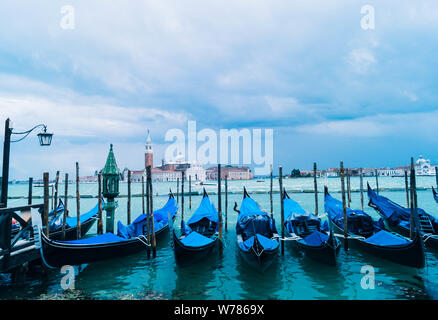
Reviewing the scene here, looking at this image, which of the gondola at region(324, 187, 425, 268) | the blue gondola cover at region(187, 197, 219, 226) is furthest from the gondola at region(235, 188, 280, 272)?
the gondola at region(324, 187, 425, 268)

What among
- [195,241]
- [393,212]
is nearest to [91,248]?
[195,241]

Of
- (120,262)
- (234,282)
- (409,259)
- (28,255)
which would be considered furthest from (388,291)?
(28,255)

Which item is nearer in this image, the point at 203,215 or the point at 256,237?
the point at 256,237

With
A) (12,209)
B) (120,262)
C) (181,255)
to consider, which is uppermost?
(12,209)

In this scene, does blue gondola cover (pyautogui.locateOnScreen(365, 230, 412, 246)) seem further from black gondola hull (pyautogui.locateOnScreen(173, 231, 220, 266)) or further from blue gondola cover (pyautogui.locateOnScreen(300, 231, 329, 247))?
black gondola hull (pyautogui.locateOnScreen(173, 231, 220, 266))

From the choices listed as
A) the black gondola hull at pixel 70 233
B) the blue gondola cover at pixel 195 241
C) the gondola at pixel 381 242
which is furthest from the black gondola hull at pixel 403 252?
the black gondola hull at pixel 70 233

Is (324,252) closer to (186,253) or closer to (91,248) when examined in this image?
(186,253)

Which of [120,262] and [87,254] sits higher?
[87,254]

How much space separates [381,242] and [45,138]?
22.0 ft

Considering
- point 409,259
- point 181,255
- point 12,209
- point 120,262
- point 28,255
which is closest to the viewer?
point 12,209

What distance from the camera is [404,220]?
8.16 metres

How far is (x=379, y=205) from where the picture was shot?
9.14m
